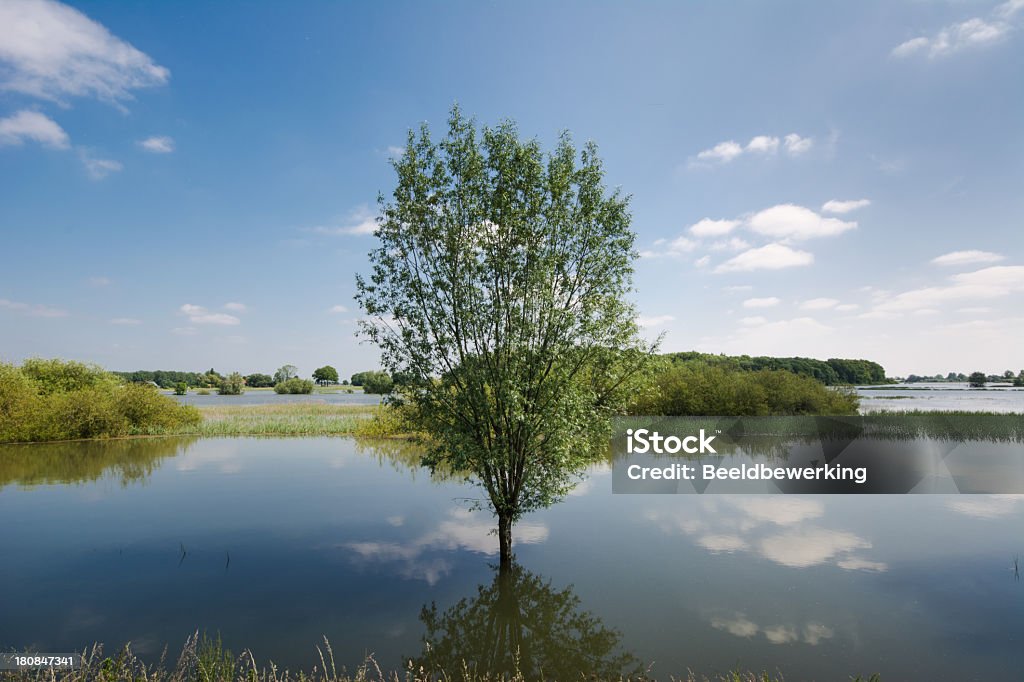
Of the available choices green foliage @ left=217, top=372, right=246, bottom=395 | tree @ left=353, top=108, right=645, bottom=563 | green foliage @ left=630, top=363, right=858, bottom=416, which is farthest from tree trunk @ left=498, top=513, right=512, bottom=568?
green foliage @ left=217, top=372, right=246, bottom=395

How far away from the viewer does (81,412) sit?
128 ft

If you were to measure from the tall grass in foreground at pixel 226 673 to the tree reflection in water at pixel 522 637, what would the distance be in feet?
0.90

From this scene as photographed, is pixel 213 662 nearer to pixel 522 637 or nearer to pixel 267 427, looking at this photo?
pixel 522 637

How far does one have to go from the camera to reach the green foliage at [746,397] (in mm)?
47406

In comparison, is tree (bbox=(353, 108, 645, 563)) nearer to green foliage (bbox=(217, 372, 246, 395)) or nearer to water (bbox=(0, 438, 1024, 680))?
water (bbox=(0, 438, 1024, 680))

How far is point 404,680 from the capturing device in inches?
347

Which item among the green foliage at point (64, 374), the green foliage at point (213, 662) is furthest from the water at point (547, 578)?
the green foliage at point (64, 374)

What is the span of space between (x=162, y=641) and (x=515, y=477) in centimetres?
809

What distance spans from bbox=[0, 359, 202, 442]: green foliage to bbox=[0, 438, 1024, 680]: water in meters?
20.6

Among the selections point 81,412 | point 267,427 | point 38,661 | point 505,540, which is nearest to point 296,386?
point 267,427

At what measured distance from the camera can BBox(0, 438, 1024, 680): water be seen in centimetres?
977

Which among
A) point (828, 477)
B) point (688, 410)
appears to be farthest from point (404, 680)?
point (688, 410)

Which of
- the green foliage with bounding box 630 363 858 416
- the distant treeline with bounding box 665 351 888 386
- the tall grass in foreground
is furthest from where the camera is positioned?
the distant treeline with bounding box 665 351 888 386

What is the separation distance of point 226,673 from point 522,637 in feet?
17.6
